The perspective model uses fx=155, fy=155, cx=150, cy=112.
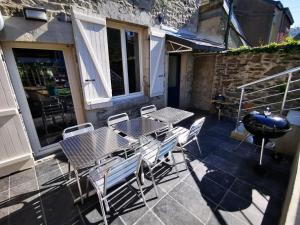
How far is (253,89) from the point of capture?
4.73m

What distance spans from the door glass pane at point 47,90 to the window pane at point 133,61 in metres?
1.62

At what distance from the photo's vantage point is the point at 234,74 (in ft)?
16.4

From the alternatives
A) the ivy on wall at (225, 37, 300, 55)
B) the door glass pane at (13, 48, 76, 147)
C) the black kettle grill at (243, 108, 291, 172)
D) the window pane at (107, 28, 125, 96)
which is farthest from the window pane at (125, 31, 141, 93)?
the ivy on wall at (225, 37, 300, 55)

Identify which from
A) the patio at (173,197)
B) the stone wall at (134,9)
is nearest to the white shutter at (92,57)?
the stone wall at (134,9)

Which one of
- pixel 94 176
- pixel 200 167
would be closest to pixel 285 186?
pixel 200 167

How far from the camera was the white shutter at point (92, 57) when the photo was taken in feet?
9.48

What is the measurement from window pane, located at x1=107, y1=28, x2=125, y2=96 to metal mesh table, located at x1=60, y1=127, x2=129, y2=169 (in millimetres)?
1788

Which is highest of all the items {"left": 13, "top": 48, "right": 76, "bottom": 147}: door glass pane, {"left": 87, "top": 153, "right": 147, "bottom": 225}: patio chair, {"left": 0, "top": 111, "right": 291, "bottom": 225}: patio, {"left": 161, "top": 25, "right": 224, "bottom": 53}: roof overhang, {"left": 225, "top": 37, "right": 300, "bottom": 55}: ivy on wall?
{"left": 161, "top": 25, "right": 224, "bottom": 53}: roof overhang

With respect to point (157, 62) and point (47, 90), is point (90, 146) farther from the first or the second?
point (157, 62)

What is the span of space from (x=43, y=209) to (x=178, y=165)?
209 centimetres

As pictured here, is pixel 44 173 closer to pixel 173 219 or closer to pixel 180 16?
pixel 173 219

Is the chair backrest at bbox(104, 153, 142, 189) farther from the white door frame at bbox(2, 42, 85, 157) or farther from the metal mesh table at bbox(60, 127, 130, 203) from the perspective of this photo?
the white door frame at bbox(2, 42, 85, 157)

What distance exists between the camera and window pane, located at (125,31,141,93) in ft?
13.2

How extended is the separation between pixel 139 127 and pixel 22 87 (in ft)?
6.94
